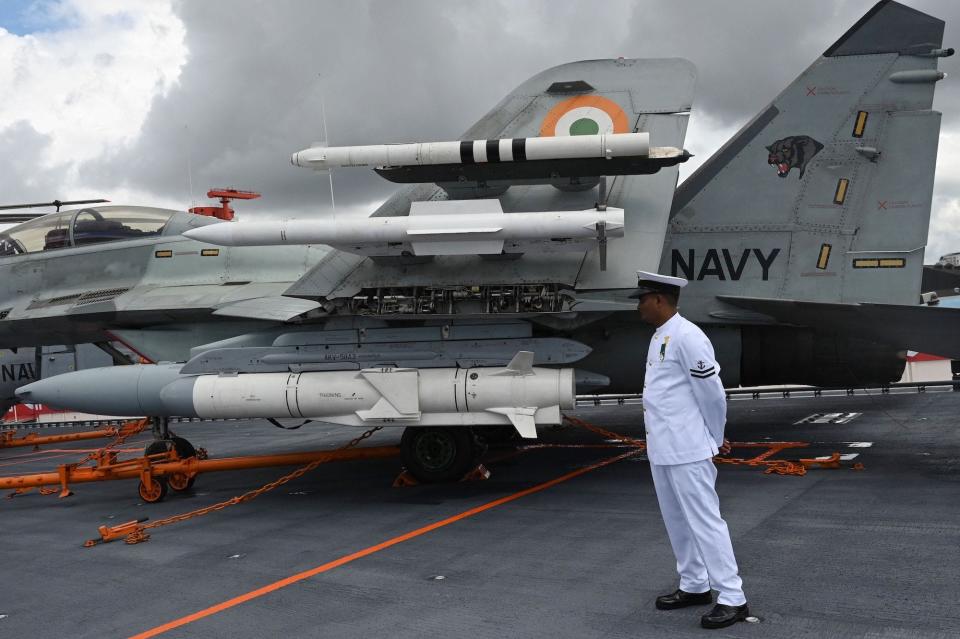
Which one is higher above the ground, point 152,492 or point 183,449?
point 183,449

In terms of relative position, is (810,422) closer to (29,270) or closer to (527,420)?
(527,420)

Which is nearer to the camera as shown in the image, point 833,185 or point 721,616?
point 721,616

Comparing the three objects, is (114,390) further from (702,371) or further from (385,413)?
(702,371)

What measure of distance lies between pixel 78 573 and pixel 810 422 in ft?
34.5

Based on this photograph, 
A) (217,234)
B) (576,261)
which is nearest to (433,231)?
(576,261)

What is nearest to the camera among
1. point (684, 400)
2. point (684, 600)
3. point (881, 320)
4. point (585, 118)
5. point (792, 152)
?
point (684, 400)

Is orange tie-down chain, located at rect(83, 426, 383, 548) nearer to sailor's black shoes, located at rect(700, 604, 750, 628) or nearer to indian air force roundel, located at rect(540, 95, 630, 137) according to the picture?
indian air force roundel, located at rect(540, 95, 630, 137)

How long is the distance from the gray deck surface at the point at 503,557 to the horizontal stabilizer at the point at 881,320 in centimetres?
132

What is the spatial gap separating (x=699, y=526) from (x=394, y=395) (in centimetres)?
427

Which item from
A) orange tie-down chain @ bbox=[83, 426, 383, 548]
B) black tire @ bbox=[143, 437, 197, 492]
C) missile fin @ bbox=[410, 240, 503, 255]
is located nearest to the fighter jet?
missile fin @ bbox=[410, 240, 503, 255]

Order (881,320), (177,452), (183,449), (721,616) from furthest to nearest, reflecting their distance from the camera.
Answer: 1. (183,449)
2. (177,452)
3. (881,320)
4. (721,616)

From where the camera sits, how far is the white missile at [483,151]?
683 cm

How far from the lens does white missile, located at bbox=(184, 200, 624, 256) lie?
22.4ft

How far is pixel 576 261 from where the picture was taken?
7.64m
